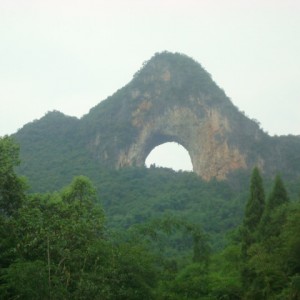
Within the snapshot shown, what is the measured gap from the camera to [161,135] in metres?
57.6

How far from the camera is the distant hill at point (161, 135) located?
54.2 meters

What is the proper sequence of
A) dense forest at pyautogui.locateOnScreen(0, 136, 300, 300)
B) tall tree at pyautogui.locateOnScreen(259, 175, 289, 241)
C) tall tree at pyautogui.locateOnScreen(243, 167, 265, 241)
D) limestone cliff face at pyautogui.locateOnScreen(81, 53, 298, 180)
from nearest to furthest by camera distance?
dense forest at pyautogui.locateOnScreen(0, 136, 300, 300)
tall tree at pyautogui.locateOnScreen(259, 175, 289, 241)
tall tree at pyautogui.locateOnScreen(243, 167, 265, 241)
limestone cliff face at pyautogui.locateOnScreen(81, 53, 298, 180)

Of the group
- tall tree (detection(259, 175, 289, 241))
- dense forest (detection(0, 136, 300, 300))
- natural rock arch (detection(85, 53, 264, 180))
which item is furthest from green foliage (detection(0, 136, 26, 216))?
natural rock arch (detection(85, 53, 264, 180))

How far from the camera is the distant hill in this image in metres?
54.2

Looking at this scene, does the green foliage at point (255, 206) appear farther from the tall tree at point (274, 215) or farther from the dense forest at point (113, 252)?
the tall tree at point (274, 215)

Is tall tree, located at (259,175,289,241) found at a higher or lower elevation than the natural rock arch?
lower

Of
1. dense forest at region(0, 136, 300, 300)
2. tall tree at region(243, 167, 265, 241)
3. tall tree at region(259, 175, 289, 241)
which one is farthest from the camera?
tall tree at region(243, 167, 265, 241)

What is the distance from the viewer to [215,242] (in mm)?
35875

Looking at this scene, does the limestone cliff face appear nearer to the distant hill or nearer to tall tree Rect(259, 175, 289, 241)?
the distant hill

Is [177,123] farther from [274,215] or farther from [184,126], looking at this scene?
[274,215]

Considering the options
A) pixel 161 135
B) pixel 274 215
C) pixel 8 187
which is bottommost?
pixel 274 215

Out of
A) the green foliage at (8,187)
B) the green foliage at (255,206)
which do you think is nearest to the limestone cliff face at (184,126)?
the green foliage at (255,206)

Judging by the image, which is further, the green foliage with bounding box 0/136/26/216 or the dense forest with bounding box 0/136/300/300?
the green foliage with bounding box 0/136/26/216

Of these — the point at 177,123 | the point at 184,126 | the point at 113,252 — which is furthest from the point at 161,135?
the point at 113,252
